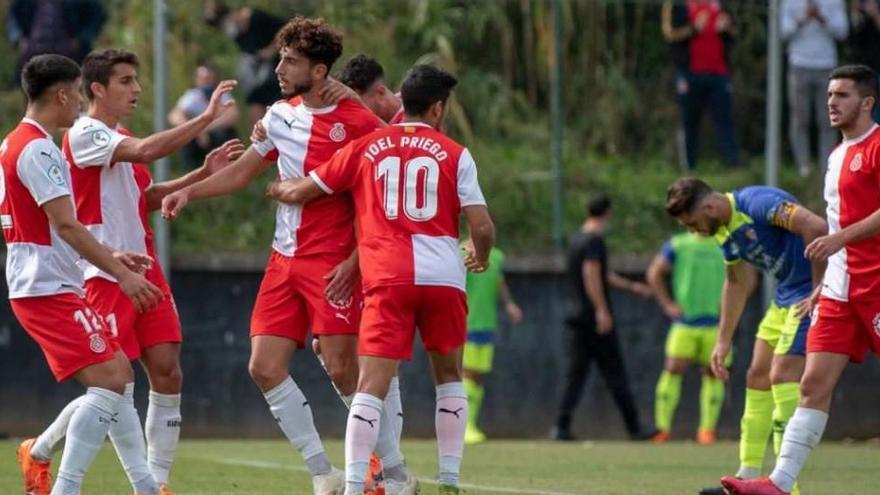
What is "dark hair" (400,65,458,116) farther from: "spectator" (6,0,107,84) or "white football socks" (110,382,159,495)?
"spectator" (6,0,107,84)

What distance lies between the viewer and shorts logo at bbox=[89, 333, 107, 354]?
28.3 ft

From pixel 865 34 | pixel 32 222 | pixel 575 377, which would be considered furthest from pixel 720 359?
pixel 865 34

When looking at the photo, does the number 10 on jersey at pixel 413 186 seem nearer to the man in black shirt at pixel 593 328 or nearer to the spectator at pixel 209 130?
the man in black shirt at pixel 593 328

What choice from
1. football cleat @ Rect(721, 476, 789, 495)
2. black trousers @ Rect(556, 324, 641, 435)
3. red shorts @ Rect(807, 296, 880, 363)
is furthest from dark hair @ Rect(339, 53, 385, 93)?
black trousers @ Rect(556, 324, 641, 435)

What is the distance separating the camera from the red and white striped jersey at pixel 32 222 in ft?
28.2

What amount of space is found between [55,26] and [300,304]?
34.1ft

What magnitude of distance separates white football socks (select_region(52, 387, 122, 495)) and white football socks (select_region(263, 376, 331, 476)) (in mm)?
1071

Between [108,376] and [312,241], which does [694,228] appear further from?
[108,376]

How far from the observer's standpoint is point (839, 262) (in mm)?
9617

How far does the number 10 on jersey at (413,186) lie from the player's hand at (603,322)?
9582mm

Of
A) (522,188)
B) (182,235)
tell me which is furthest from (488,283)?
(182,235)

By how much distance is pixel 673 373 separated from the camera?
18.4 m

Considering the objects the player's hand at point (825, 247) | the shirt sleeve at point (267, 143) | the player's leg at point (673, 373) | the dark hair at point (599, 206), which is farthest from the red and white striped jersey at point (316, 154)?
the player's leg at point (673, 373)

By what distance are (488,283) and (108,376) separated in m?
9.85
